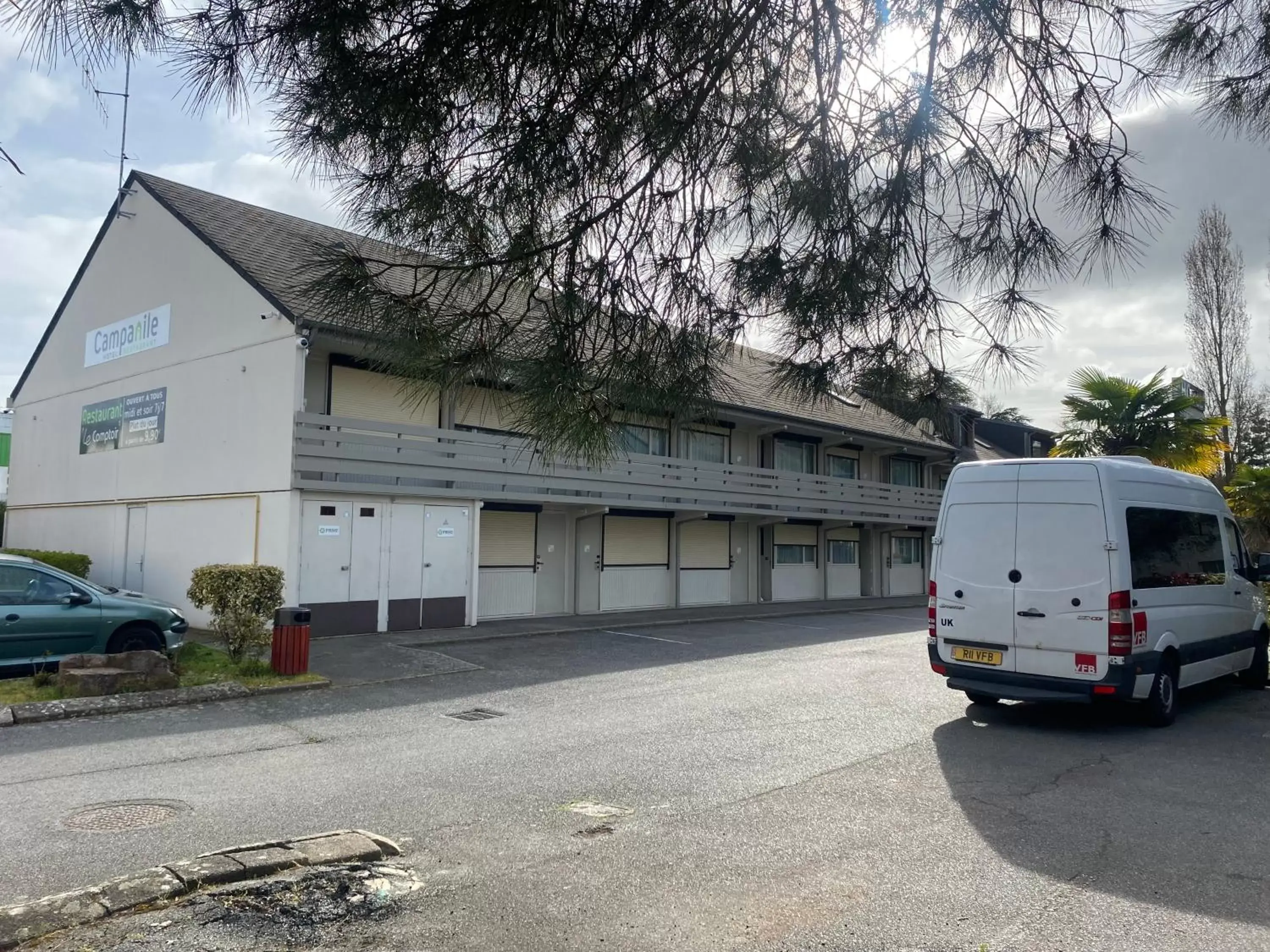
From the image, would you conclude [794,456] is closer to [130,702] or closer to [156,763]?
[130,702]

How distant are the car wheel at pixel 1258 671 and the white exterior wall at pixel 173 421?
13.3 meters

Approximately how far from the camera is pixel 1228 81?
5.80m

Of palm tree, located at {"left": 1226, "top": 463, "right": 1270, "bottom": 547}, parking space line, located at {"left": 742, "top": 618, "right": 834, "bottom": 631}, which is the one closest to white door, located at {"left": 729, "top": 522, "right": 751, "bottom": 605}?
parking space line, located at {"left": 742, "top": 618, "right": 834, "bottom": 631}

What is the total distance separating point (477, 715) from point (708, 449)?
610 inches

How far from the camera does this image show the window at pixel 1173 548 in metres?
8.93

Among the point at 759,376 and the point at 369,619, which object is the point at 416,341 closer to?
the point at 759,376

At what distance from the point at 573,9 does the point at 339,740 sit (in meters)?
6.51

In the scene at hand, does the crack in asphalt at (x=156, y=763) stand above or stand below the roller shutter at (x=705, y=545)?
below

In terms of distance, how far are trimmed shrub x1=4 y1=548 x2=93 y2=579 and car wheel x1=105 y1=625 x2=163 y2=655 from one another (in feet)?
23.7

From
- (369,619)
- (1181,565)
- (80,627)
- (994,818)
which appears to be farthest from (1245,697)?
(80,627)

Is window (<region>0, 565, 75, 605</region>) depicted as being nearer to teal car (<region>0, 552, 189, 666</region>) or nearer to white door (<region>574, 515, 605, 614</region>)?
teal car (<region>0, 552, 189, 666</region>)

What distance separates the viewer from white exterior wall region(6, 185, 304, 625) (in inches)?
633

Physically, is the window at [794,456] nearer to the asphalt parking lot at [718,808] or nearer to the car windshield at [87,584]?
the asphalt parking lot at [718,808]

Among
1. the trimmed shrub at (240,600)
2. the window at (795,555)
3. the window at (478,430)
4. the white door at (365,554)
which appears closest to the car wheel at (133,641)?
the trimmed shrub at (240,600)
